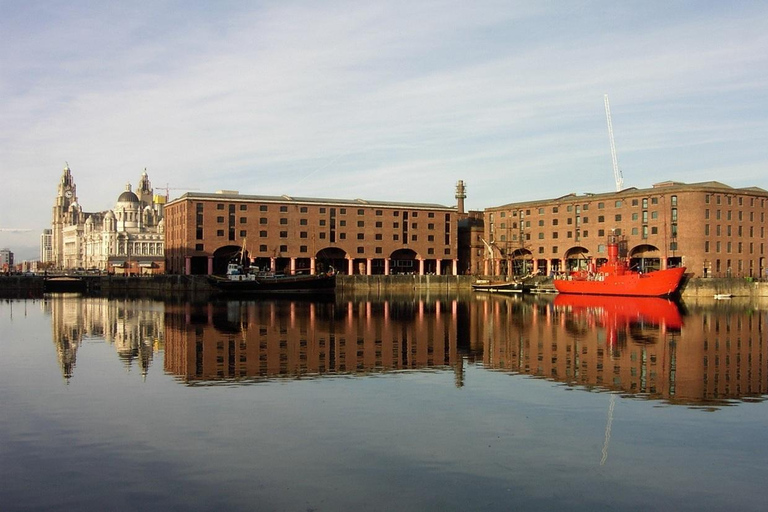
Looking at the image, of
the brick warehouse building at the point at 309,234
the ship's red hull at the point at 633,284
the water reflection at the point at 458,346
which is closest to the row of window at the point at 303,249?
the brick warehouse building at the point at 309,234

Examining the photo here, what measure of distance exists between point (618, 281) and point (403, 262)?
48325 millimetres

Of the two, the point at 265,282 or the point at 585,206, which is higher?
the point at 585,206

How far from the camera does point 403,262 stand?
137625 millimetres

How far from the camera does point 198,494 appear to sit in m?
13.9

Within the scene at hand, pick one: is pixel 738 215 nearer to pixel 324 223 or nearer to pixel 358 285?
pixel 358 285

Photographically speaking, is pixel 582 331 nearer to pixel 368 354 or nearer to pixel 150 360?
pixel 368 354

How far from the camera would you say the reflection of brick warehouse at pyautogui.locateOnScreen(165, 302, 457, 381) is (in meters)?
30.1

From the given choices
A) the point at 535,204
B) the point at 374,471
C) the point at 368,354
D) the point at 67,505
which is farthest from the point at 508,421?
the point at 535,204

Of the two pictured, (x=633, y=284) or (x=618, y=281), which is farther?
(x=618, y=281)

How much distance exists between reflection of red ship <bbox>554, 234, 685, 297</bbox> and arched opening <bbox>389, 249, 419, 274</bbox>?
113 ft

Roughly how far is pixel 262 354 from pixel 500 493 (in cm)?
2166

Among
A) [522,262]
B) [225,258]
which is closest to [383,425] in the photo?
[225,258]

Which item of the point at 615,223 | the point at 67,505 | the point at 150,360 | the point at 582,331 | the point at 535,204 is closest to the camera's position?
the point at 67,505

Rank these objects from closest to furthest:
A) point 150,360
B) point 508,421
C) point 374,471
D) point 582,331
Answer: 1. point 374,471
2. point 508,421
3. point 150,360
4. point 582,331
